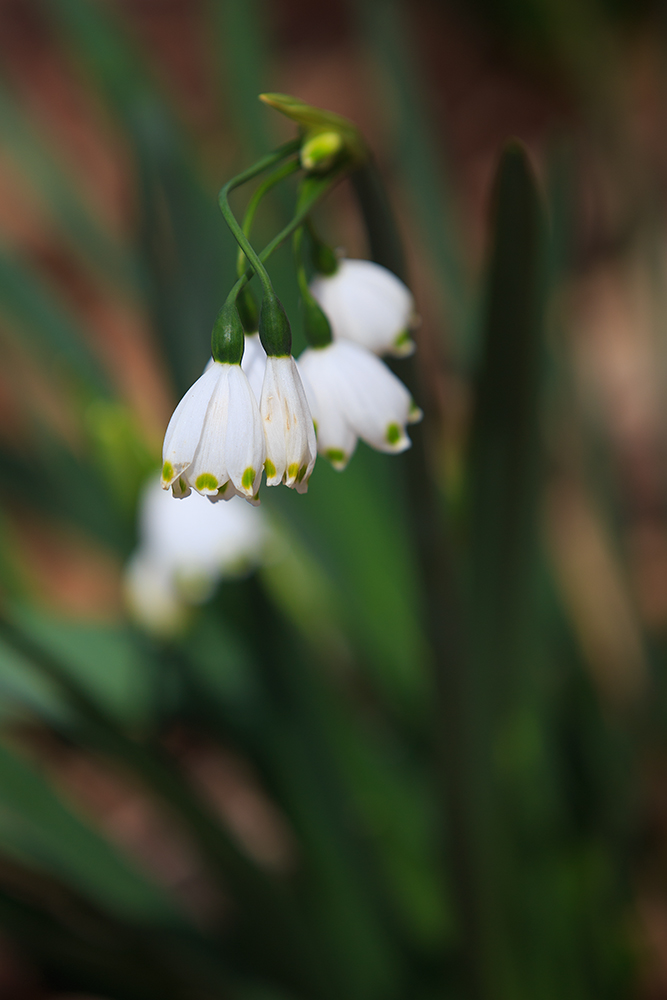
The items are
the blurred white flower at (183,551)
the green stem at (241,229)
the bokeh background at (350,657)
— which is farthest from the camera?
the blurred white flower at (183,551)

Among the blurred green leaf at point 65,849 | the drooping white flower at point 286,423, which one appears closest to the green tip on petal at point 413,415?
the drooping white flower at point 286,423

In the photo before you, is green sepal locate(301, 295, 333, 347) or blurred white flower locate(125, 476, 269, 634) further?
blurred white flower locate(125, 476, 269, 634)

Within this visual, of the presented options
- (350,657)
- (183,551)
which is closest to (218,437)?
(183,551)

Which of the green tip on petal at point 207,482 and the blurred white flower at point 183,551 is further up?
the blurred white flower at point 183,551

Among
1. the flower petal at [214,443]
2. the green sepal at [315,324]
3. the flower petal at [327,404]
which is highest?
the green sepal at [315,324]

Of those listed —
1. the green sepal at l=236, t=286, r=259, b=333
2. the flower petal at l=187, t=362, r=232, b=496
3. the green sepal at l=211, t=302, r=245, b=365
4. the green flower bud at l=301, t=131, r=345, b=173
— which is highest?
the green flower bud at l=301, t=131, r=345, b=173

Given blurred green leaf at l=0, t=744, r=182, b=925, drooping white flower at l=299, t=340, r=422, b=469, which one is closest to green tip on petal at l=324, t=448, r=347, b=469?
drooping white flower at l=299, t=340, r=422, b=469

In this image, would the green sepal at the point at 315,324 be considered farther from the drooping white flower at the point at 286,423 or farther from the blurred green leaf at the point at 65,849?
the blurred green leaf at the point at 65,849

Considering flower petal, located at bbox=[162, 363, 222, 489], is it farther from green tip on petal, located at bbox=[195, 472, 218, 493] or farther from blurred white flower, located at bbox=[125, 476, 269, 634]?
blurred white flower, located at bbox=[125, 476, 269, 634]
